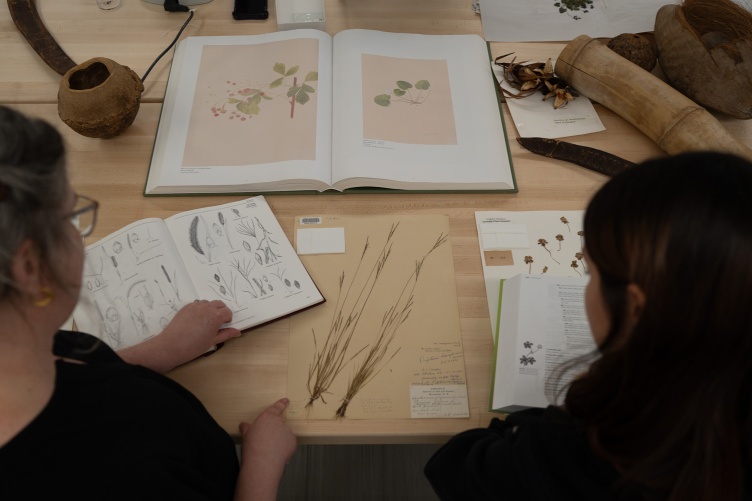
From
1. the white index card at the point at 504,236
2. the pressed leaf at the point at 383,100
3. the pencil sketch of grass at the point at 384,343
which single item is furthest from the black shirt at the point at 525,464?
the pressed leaf at the point at 383,100

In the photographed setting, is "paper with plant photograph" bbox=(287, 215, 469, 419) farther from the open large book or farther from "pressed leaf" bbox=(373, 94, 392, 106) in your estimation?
"pressed leaf" bbox=(373, 94, 392, 106)

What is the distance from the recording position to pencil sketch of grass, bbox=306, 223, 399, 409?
2.96 feet

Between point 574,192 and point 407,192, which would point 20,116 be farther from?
point 574,192

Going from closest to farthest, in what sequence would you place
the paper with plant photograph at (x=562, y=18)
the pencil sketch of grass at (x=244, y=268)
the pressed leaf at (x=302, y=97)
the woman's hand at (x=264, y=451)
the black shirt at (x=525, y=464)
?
the black shirt at (x=525, y=464) < the woman's hand at (x=264, y=451) < the pencil sketch of grass at (x=244, y=268) < the pressed leaf at (x=302, y=97) < the paper with plant photograph at (x=562, y=18)

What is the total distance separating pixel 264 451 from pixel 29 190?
488 millimetres

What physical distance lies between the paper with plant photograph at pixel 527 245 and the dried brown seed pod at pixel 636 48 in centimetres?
41

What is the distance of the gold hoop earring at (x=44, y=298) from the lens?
59 cm

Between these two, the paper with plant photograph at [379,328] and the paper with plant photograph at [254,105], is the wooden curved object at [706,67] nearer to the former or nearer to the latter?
the paper with plant photograph at [379,328]

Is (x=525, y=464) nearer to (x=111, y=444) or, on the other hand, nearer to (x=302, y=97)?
(x=111, y=444)

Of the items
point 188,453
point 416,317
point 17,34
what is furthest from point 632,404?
point 17,34

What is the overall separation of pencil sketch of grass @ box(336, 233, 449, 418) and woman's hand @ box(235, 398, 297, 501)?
9 cm

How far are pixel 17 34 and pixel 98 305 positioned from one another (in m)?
0.79

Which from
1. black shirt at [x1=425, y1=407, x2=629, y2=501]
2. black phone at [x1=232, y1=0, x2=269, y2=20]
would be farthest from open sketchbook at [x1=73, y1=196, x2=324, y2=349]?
black phone at [x1=232, y1=0, x2=269, y2=20]

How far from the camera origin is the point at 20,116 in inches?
22.7
